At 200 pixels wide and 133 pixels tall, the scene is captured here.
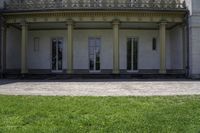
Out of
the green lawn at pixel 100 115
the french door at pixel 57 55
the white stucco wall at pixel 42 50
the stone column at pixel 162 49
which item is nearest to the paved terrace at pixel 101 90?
the green lawn at pixel 100 115

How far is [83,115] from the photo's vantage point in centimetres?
884

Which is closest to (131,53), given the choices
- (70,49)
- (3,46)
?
(70,49)

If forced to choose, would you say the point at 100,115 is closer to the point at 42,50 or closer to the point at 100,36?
the point at 100,36

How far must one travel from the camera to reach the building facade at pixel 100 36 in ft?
84.0

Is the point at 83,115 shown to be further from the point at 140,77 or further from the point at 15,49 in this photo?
the point at 15,49

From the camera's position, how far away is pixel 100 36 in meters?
29.7

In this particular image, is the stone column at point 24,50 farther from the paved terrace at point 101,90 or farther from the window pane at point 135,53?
the window pane at point 135,53

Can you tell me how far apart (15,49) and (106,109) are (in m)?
21.7

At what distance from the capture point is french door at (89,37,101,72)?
29753 millimetres

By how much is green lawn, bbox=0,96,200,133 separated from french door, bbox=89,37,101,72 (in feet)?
60.0

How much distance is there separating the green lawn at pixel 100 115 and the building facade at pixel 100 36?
1450 cm

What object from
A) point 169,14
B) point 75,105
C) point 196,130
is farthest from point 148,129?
point 169,14

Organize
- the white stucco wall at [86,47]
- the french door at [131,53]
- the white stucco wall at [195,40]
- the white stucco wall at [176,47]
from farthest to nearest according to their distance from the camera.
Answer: the french door at [131,53] < the white stucco wall at [86,47] < the white stucco wall at [176,47] < the white stucco wall at [195,40]

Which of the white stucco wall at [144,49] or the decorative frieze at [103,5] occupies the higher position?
the decorative frieze at [103,5]
